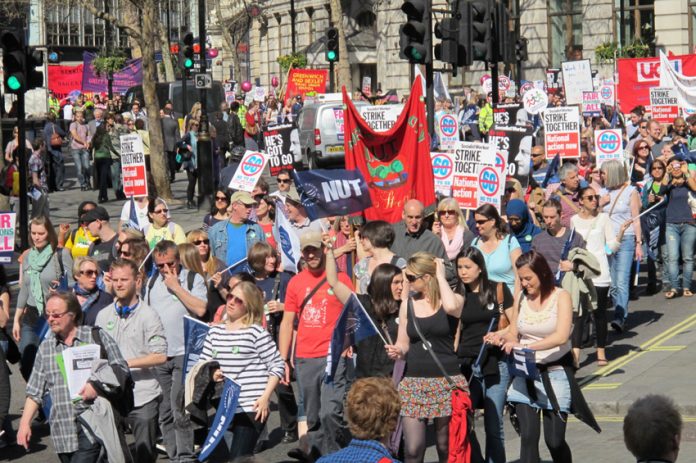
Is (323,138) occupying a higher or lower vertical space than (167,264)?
higher

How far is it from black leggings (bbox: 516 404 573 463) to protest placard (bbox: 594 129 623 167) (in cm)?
1157

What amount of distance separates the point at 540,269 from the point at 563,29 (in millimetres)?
44092

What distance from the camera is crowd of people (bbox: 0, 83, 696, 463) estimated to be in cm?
806

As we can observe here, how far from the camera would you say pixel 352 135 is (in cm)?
1394

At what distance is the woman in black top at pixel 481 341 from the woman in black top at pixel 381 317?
44 cm

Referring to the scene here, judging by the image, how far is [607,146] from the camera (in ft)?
65.3

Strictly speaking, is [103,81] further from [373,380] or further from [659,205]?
[373,380]

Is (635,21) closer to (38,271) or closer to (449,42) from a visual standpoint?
(449,42)

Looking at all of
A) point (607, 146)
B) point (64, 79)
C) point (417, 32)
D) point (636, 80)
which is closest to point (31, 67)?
point (417, 32)

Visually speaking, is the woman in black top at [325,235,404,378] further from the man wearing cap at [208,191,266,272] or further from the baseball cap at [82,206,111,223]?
the baseball cap at [82,206,111,223]

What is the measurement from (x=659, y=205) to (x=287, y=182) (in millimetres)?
4461

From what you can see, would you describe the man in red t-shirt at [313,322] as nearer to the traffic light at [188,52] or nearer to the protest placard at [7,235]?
the protest placard at [7,235]

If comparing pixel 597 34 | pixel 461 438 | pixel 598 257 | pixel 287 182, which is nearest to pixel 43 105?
pixel 597 34

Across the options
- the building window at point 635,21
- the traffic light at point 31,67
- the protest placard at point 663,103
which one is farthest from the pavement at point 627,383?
the building window at point 635,21
